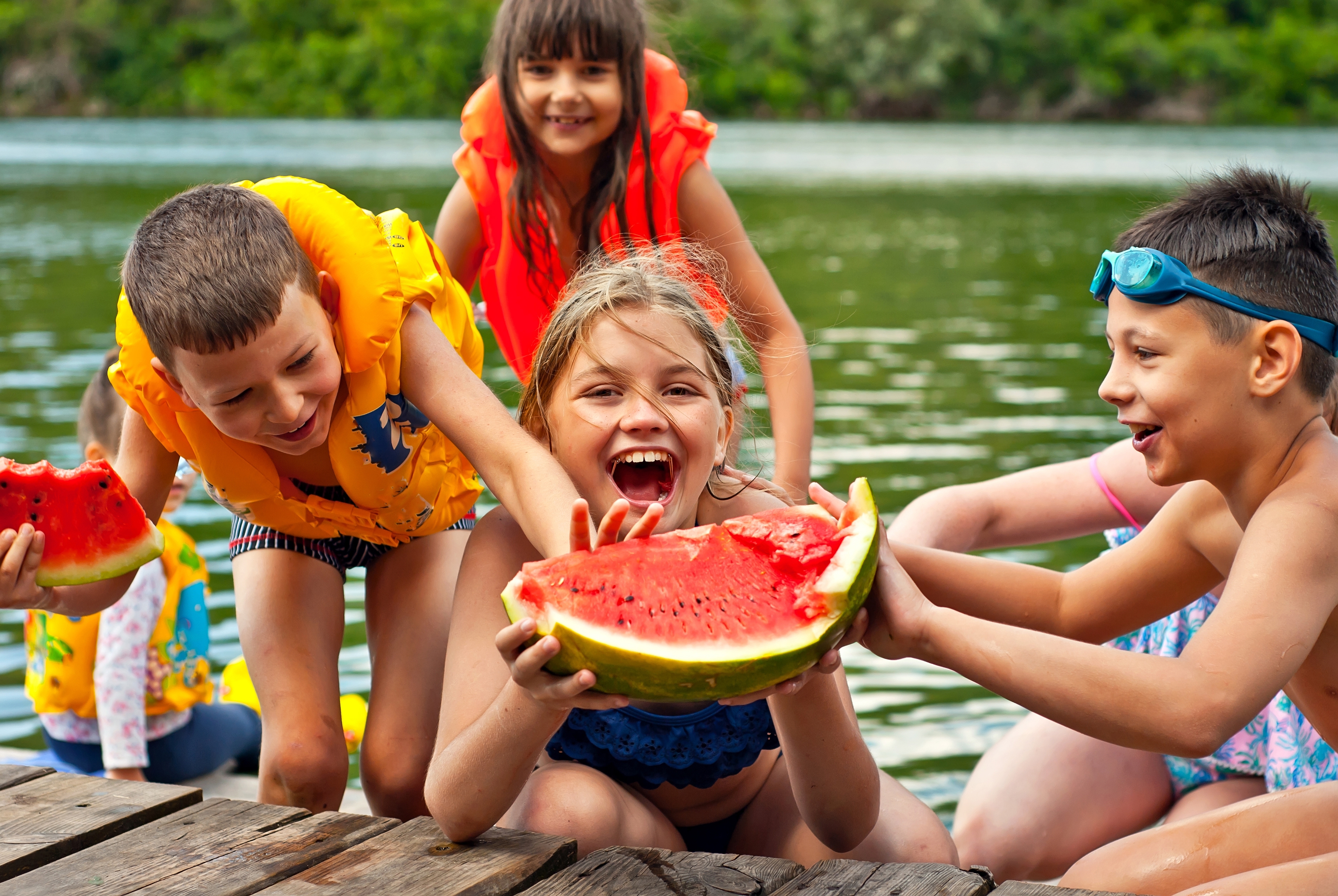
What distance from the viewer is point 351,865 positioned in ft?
9.97

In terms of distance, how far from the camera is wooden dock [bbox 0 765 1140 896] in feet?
9.60

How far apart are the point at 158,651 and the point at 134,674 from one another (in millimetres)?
195

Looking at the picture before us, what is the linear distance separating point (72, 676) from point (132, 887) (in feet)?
7.93

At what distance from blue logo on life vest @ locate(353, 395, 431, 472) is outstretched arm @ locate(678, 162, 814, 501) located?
4.44 ft

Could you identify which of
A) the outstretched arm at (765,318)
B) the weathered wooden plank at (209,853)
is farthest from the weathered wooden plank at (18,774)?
the outstretched arm at (765,318)

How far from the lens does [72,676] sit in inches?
202

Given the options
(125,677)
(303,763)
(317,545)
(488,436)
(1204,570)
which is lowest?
(125,677)

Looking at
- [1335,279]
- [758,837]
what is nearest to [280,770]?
[758,837]

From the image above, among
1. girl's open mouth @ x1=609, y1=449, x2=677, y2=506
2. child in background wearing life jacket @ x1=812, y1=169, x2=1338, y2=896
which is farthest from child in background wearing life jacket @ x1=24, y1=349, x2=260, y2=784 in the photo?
child in background wearing life jacket @ x1=812, y1=169, x2=1338, y2=896

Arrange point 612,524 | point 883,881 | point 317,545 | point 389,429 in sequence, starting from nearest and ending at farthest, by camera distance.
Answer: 1. point 612,524
2. point 883,881
3. point 389,429
4. point 317,545

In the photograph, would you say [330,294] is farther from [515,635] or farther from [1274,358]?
[1274,358]

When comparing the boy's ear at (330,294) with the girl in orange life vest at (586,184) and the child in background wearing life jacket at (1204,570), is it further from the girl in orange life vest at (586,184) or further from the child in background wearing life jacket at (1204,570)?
the child in background wearing life jacket at (1204,570)

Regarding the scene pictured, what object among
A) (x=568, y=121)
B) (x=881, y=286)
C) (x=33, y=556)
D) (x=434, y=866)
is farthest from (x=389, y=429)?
(x=881, y=286)

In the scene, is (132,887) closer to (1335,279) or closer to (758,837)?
(758,837)
